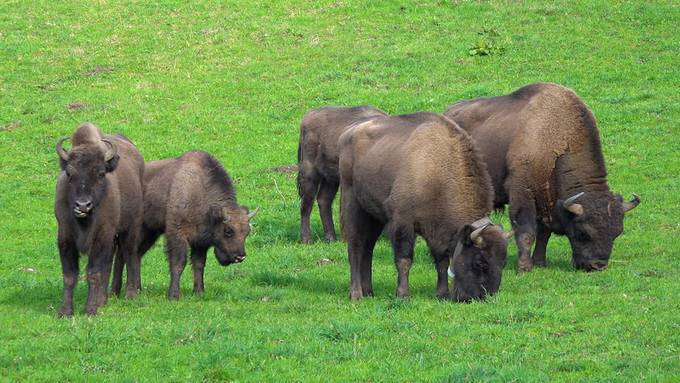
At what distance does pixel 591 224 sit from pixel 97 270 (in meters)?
7.52

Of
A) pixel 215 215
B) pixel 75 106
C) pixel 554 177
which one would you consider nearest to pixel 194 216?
pixel 215 215

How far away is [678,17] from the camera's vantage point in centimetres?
3497

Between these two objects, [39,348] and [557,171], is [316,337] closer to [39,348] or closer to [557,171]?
[39,348]

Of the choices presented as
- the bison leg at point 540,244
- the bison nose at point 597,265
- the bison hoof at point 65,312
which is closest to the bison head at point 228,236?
the bison hoof at point 65,312

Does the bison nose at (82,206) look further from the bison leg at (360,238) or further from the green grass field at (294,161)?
the bison leg at (360,238)

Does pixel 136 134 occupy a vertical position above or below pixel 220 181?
below

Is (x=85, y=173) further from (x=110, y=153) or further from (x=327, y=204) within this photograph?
(x=327, y=204)

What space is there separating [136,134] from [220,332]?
1524 cm

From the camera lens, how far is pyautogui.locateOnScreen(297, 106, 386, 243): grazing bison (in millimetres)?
21750

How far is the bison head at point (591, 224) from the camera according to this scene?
58.2ft

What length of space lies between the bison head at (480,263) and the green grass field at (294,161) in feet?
1.03

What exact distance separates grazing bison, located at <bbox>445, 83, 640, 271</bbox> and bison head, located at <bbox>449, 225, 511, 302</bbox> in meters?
2.72

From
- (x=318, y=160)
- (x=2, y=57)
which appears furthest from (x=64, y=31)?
(x=318, y=160)

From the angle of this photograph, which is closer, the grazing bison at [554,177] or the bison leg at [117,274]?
the bison leg at [117,274]
